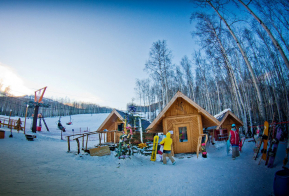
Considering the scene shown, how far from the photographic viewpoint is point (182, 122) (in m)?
10.2

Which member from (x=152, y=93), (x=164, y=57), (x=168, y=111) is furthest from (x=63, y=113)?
(x=168, y=111)

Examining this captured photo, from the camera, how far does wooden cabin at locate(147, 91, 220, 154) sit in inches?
389

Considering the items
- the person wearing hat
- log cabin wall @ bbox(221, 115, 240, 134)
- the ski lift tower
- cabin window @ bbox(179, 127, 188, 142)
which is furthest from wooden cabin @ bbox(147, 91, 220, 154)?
the ski lift tower

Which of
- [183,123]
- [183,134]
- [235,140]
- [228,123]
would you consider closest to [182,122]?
[183,123]

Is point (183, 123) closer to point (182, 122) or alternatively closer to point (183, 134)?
point (182, 122)

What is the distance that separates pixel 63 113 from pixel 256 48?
2466 inches

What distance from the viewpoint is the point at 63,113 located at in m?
53.9

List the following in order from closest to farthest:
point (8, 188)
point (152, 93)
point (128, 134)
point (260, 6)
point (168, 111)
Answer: point (8, 188), point (128, 134), point (260, 6), point (168, 111), point (152, 93)

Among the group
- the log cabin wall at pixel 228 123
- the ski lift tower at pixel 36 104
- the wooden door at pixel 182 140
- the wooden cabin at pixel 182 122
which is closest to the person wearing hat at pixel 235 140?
the wooden cabin at pixel 182 122

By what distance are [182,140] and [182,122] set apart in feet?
4.95

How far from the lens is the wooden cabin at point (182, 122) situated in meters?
9.88

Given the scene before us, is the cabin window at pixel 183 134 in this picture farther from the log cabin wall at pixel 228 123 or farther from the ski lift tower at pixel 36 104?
the ski lift tower at pixel 36 104

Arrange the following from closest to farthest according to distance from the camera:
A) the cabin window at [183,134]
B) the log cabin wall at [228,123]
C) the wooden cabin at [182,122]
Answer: the wooden cabin at [182,122] < the cabin window at [183,134] < the log cabin wall at [228,123]

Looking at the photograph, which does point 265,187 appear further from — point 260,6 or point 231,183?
point 260,6
